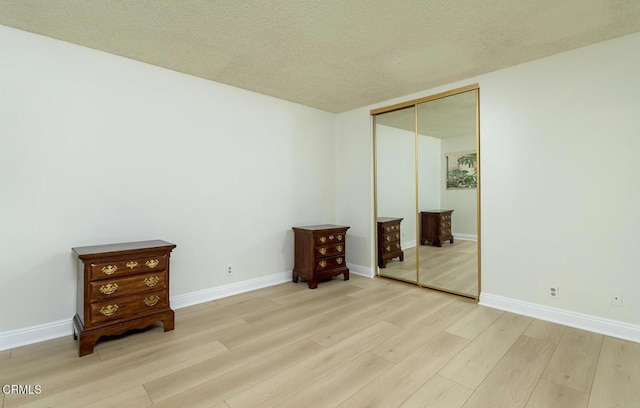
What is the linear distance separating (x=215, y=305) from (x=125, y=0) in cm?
274

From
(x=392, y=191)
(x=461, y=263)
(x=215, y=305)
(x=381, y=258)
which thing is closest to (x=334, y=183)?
(x=392, y=191)

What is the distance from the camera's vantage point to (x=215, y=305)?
10.6ft

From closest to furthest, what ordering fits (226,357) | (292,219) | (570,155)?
(226,357) < (570,155) < (292,219)

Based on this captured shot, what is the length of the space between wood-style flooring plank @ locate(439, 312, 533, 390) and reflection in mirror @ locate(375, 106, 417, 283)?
1.32 meters

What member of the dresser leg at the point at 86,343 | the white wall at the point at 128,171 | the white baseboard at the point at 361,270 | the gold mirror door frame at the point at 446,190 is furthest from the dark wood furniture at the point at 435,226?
the dresser leg at the point at 86,343

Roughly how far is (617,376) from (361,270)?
2.85m

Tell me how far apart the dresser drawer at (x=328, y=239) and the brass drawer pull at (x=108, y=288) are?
216 centimetres

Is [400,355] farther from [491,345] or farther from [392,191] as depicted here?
[392,191]

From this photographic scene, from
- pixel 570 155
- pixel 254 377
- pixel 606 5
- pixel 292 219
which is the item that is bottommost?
pixel 254 377

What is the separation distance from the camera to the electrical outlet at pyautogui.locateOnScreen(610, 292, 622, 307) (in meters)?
2.50

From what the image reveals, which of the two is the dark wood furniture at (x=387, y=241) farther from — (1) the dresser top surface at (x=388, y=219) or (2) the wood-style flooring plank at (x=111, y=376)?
(2) the wood-style flooring plank at (x=111, y=376)

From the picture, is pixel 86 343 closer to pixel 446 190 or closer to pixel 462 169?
pixel 446 190

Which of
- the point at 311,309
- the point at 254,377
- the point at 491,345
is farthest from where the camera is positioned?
the point at 311,309
